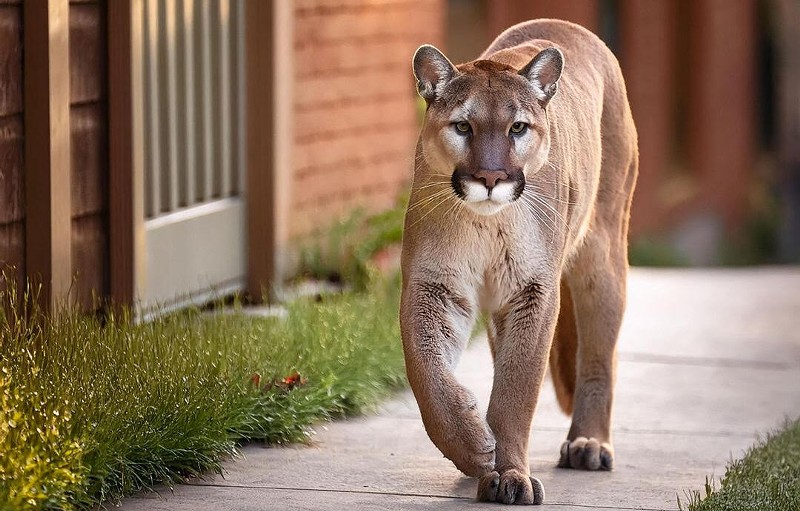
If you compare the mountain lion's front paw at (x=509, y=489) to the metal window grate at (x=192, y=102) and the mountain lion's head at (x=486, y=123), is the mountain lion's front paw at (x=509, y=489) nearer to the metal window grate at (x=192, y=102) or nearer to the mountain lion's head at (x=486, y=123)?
the mountain lion's head at (x=486, y=123)

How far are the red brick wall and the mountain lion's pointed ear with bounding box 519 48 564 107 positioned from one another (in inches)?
158

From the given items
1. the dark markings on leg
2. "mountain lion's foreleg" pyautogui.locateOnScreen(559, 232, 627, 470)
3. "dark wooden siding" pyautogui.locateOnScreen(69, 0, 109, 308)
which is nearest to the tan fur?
the dark markings on leg

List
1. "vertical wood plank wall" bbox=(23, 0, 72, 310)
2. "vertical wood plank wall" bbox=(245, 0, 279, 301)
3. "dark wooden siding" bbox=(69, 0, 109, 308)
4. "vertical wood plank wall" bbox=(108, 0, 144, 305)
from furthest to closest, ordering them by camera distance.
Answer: "vertical wood plank wall" bbox=(245, 0, 279, 301) → "vertical wood plank wall" bbox=(108, 0, 144, 305) → "dark wooden siding" bbox=(69, 0, 109, 308) → "vertical wood plank wall" bbox=(23, 0, 72, 310)

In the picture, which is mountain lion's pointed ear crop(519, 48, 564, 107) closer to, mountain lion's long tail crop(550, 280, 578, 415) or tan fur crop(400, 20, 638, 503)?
tan fur crop(400, 20, 638, 503)

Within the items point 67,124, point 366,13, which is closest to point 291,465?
point 67,124

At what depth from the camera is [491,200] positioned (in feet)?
15.4

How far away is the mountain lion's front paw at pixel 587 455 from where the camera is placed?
5.41m

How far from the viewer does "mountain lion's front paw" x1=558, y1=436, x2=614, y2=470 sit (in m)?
5.41

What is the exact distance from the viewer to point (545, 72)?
16.4 ft

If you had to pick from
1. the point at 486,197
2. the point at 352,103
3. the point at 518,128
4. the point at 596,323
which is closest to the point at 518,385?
the point at 486,197

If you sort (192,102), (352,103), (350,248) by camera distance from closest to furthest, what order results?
1. (192,102)
2. (350,248)
3. (352,103)

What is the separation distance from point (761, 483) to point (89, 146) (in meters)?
3.30

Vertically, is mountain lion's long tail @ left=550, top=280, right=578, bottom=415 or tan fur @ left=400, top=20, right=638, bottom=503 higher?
tan fur @ left=400, top=20, right=638, bottom=503

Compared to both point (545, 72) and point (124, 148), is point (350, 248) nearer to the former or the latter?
point (124, 148)
